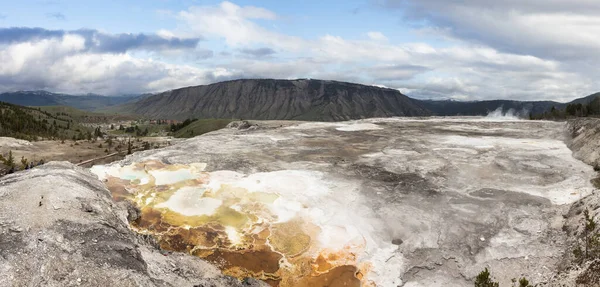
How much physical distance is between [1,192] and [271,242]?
10.7 m

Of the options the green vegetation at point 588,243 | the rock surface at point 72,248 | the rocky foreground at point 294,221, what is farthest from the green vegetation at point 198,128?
the green vegetation at point 588,243

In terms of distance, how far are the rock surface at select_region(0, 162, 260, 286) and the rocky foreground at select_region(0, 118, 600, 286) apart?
0.15ft

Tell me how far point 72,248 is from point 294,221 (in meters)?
9.81

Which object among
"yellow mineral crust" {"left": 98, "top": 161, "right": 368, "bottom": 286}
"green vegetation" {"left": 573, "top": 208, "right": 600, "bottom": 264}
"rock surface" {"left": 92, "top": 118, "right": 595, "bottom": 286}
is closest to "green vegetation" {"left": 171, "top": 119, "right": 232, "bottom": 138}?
"rock surface" {"left": 92, "top": 118, "right": 595, "bottom": 286}

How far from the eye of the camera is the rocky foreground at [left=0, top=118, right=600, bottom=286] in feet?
35.7

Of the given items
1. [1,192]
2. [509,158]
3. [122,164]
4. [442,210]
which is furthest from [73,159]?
[509,158]

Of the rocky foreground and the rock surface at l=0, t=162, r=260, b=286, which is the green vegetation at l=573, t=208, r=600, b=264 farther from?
the rock surface at l=0, t=162, r=260, b=286

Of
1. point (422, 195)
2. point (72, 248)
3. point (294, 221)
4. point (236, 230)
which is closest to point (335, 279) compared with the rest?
point (294, 221)

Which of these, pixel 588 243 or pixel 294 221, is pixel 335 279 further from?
pixel 588 243

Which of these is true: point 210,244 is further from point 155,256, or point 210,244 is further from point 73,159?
point 73,159

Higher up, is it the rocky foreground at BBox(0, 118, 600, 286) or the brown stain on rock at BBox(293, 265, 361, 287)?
the rocky foreground at BBox(0, 118, 600, 286)

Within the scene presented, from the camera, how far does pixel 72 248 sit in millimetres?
10305

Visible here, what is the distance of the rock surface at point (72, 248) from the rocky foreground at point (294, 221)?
5 cm

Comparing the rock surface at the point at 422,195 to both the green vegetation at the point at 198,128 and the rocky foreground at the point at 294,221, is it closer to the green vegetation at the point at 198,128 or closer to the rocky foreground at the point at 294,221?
the rocky foreground at the point at 294,221
